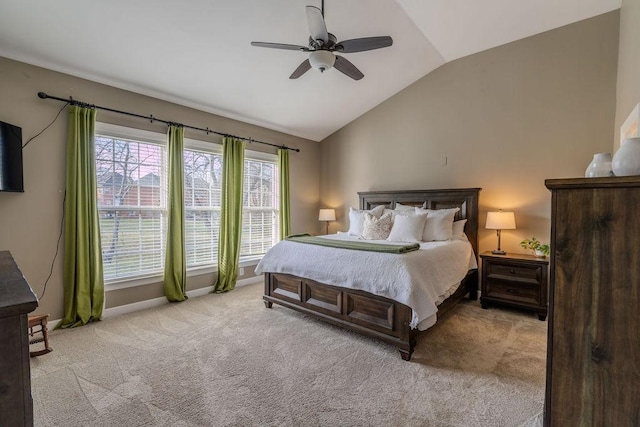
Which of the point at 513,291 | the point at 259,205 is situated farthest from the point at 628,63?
the point at 259,205

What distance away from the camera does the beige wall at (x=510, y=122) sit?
325 cm

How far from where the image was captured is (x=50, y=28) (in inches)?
96.9

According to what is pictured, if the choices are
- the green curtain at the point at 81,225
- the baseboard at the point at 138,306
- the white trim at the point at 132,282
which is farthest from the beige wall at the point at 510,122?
the green curtain at the point at 81,225

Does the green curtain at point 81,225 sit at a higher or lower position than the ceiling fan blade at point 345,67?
lower

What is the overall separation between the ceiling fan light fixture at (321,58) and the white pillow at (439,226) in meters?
2.35

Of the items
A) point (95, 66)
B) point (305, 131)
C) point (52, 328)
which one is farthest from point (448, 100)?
point (52, 328)

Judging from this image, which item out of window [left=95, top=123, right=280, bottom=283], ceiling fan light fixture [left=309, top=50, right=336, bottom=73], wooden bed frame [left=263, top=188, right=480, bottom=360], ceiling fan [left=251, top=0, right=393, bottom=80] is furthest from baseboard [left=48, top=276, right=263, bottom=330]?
ceiling fan light fixture [left=309, top=50, right=336, bottom=73]

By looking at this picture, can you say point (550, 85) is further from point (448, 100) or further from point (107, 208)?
point (107, 208)

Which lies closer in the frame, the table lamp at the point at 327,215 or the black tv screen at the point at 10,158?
the black tv screen at the point at 10,158

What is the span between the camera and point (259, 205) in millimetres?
4887

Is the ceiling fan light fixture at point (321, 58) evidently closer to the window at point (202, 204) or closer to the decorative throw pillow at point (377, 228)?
the decorative throw pillow at point (377, 228)

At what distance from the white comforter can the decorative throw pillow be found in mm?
821

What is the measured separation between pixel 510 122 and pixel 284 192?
348 cm

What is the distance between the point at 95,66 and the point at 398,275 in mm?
3623
